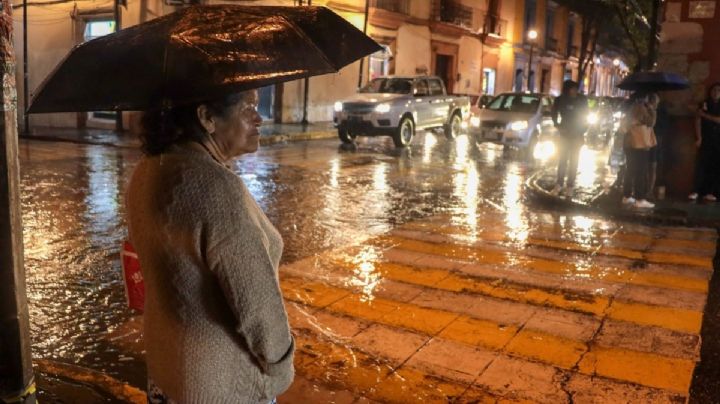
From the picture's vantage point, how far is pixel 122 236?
7.44m

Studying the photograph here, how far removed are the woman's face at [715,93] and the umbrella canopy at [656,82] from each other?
366 millimetres

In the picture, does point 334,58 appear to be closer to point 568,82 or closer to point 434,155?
point 568,82

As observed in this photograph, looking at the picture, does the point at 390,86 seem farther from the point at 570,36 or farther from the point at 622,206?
the point at 570,36

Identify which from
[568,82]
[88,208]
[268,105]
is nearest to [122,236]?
[88,208]

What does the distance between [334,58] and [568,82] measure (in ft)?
29.9

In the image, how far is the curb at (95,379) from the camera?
360 centimetres

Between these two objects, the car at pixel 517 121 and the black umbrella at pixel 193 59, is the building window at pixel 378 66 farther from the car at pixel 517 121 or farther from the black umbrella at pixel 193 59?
the black umbrella at pixel 193 59

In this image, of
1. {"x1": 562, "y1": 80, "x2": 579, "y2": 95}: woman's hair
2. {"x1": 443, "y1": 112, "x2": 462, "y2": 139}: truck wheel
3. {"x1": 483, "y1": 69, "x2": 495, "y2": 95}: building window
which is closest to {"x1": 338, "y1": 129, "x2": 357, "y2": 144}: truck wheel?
{"x1": 443, "y1": 112, "x2": 462, "y2": 139}: truck wheel

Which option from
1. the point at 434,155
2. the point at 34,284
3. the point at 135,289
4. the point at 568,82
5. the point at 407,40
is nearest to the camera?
the point at 135,289

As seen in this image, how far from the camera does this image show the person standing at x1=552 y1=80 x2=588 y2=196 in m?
10.4

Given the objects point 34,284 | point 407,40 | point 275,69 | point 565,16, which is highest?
point 565,16

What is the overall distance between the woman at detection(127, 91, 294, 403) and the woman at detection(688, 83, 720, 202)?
32.7 ft

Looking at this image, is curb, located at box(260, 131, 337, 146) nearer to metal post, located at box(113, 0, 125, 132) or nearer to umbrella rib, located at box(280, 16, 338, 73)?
metal post, located at box(113, 0, 125, 132)

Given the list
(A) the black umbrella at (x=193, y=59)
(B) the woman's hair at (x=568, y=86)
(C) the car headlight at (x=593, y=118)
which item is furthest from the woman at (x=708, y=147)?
(C) the car headlight at (x=593, y=118)
